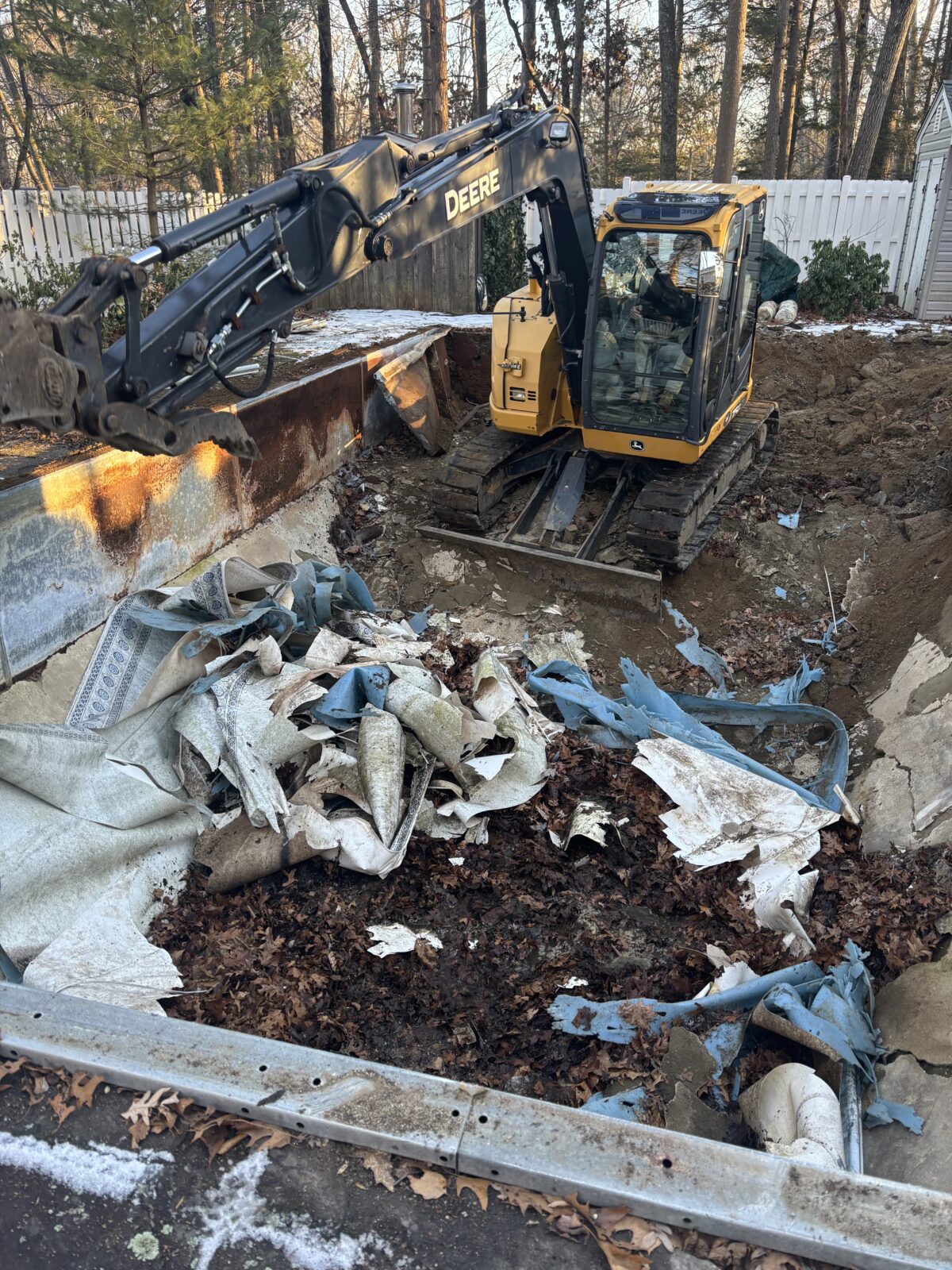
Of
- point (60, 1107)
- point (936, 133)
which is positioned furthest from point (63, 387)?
point (936, 133)

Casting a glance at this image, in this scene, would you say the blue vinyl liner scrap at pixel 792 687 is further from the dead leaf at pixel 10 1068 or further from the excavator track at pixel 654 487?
the dead leaf at pixel 10 1068

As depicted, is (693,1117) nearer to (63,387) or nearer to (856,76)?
(63,387)

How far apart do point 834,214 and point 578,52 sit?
13.2 metres

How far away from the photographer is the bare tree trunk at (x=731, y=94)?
15.5m

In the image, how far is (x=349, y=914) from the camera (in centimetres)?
438

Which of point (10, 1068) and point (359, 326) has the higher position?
point (359, 326)

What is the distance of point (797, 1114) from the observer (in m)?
3.19

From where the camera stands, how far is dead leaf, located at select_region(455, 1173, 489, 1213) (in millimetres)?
2551

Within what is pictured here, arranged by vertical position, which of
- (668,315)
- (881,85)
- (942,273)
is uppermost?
(881,85)

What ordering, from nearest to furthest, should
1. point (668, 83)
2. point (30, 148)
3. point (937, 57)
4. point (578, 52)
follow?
point (30, 148)
point (668, 83)
point (937, 57)
point (578, 52)

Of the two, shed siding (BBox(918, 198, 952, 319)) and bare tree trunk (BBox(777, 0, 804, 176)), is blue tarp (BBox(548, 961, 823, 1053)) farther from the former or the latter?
bare tree trunk (BBox(777, 0, 804, 176))

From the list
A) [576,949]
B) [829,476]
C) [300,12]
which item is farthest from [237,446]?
[300,12]

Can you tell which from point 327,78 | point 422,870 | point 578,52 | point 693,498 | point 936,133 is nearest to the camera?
point 422,870

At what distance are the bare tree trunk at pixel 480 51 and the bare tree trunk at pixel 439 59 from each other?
23.6 ft
